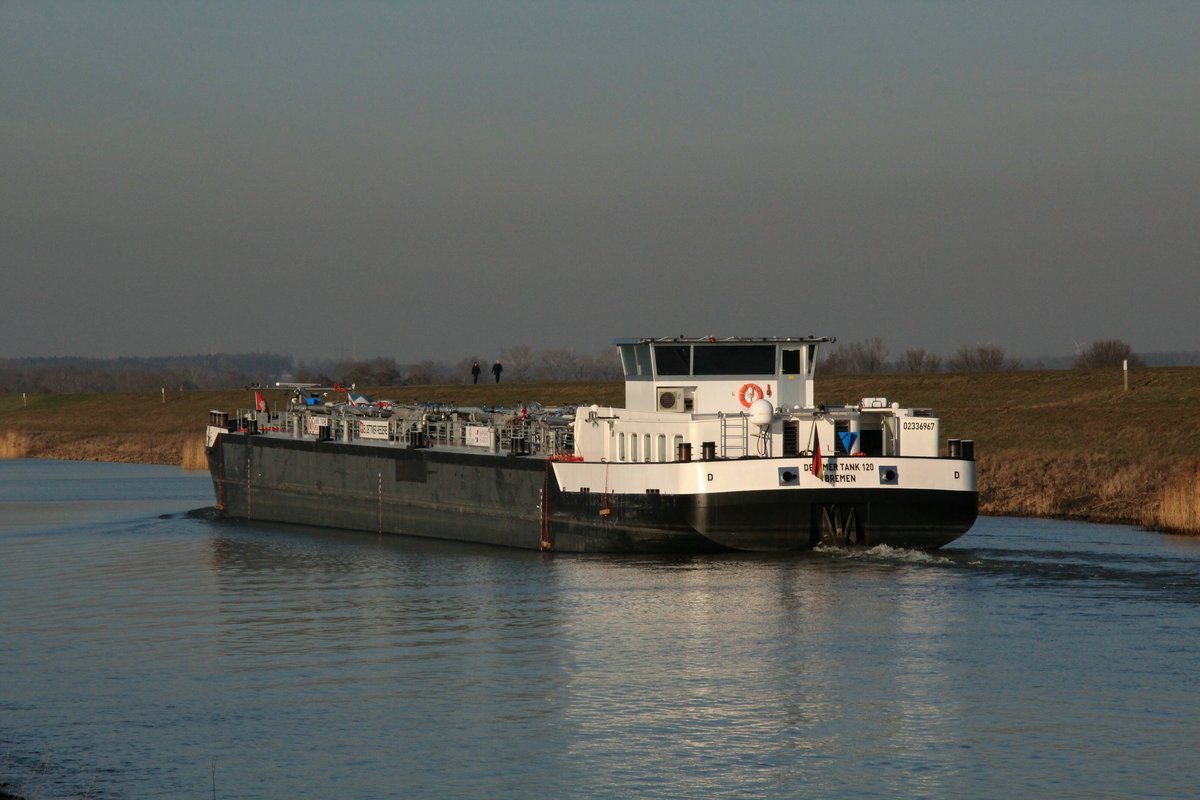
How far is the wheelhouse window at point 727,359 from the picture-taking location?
38.9 m

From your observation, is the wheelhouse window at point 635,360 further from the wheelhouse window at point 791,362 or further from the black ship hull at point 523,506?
the wheelhouse window at point 791,362

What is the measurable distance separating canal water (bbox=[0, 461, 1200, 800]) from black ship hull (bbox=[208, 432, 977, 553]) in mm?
683

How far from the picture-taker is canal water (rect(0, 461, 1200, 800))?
61.2 ft

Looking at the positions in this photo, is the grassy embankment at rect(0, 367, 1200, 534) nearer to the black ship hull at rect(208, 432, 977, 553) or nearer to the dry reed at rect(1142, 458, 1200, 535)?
the dry reed at rect(1142, 458, 1200, 535)

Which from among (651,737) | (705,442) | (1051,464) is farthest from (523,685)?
(1051,464)

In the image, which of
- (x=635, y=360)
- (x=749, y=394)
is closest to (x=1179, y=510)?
(x=749, y=394)

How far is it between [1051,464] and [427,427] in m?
20.1

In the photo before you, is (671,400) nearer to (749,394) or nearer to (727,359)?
(727,359)

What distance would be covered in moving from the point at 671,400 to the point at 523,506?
5038 mm

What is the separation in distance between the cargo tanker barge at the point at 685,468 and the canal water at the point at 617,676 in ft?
2.90

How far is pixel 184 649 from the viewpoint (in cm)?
2672

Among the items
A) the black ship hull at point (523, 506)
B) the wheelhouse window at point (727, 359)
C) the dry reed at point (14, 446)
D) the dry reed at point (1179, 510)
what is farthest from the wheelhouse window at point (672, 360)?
the dry reed at point (14, 446)

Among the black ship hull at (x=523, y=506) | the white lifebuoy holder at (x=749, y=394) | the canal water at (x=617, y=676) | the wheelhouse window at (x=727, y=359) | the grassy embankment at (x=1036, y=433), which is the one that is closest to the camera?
the canal water at (x=617, y=676)

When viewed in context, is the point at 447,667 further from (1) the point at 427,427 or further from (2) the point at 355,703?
(1) the point at 427,427
